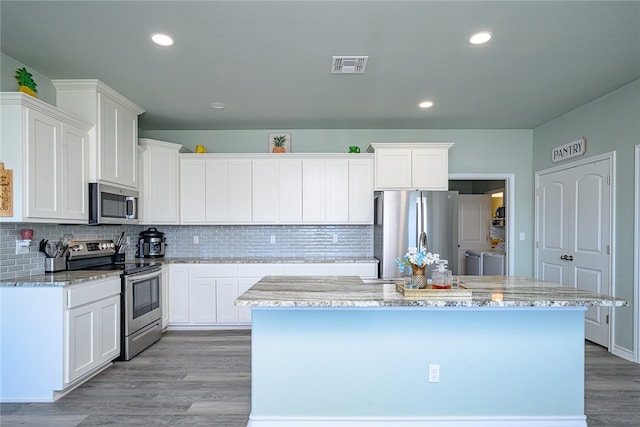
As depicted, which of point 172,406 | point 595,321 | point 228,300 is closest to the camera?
point 172,406

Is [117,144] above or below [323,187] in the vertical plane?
A: above

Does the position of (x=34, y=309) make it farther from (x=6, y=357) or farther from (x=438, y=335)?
(x=438, y=335)

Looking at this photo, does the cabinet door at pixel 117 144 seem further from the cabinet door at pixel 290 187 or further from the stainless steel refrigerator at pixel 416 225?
the stainless steel refrigerator at pixel 416 225

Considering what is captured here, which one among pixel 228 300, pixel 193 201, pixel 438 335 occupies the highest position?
pixel 193 201

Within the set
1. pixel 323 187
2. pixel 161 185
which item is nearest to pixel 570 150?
pixel 323 187

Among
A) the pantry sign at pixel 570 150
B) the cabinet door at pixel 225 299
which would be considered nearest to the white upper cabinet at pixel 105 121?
the cabinet door at pixel 225 299

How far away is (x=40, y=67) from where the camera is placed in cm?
295

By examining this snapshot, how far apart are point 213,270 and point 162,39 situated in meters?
2.66

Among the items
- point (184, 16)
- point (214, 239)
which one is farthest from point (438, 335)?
point (214, 239)

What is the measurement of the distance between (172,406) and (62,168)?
211cm

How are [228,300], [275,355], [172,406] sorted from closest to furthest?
1. [275,355]
2. [172,406]
3. [228,300]

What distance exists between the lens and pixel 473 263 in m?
6.22

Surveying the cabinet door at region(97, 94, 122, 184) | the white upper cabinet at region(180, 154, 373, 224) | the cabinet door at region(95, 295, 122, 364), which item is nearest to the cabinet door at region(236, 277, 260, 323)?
the white upper cabinet at region(180, 154, 373, 224)

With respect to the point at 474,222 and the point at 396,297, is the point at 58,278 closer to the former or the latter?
the point at 396,297
